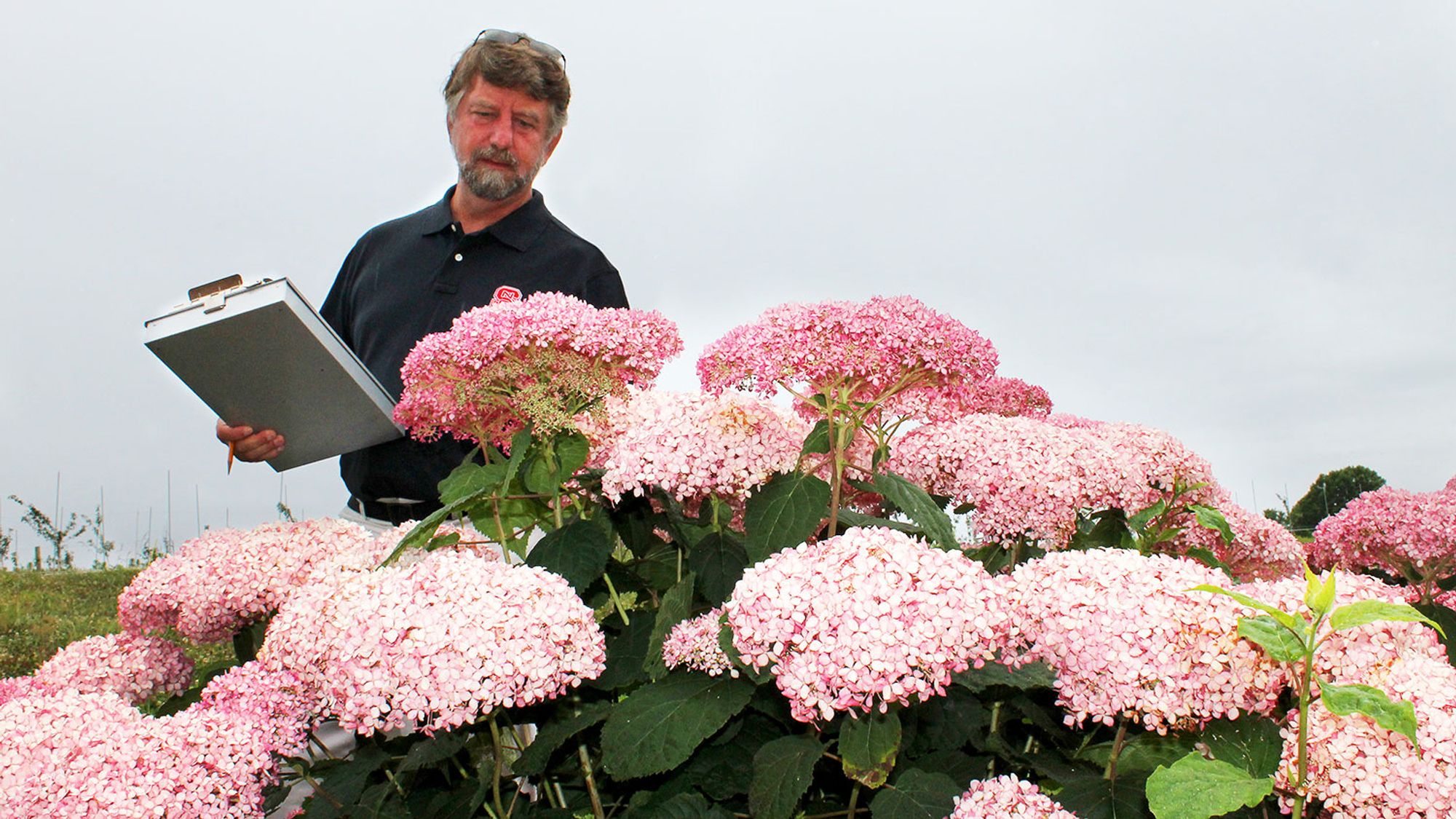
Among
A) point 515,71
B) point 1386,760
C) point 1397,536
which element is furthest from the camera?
point 515,71

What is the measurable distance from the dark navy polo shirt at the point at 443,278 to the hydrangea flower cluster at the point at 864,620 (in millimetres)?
2754

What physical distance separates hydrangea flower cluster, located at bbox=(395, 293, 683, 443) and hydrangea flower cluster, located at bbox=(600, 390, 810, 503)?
0.52 ft

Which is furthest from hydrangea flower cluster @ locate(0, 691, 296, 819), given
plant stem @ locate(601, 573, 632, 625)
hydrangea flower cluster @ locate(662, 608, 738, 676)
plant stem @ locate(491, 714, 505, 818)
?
hydrangea flower cluster @ locate(662, 608, 738, 676)

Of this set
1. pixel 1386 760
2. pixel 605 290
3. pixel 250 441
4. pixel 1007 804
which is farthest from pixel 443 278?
pixel 1386 760

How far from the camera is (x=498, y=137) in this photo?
166 inches

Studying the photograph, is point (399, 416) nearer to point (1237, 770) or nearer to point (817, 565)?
point (817, 565)

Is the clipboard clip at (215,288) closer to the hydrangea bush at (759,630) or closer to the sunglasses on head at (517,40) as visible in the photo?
the hydrangea bush at (759,630)

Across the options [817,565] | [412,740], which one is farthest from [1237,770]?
[412,740]

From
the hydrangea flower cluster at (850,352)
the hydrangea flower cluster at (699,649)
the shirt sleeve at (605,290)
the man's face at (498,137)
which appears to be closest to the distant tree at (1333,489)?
the shirt sleeve at (605,290)

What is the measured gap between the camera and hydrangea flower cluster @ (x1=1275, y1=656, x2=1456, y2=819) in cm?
149

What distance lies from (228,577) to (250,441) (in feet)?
2.13

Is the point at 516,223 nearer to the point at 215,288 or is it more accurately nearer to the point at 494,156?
the point at 494,156

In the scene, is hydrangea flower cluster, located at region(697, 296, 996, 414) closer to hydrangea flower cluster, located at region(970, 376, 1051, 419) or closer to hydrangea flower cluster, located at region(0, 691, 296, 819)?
hydrangea flower cluster, located at region(970, 376, 1051, 419)

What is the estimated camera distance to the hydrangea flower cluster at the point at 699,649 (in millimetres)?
1963
